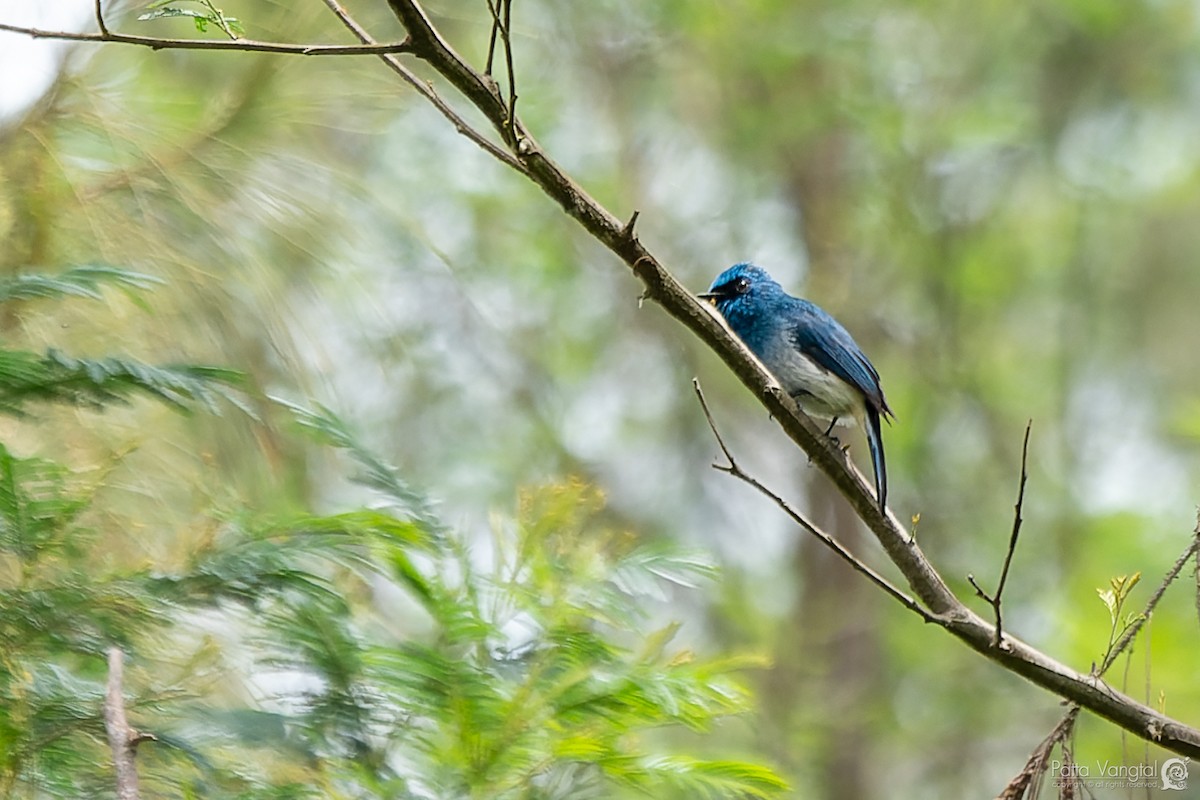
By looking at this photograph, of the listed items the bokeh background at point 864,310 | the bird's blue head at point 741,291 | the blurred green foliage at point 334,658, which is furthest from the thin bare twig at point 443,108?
the bokeh background at point 864,310

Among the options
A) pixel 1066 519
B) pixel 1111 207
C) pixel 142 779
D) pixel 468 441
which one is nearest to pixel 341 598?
pixel 142 779

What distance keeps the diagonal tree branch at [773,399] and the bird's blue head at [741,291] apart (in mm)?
1879

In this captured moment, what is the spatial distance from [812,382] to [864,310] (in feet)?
10.9

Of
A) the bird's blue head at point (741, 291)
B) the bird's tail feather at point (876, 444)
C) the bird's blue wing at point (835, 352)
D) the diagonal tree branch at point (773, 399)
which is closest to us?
the diagonal tree branch at point (773, 399)

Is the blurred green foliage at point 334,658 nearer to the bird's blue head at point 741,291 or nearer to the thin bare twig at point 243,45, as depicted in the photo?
the thin bare twig at point 243,45

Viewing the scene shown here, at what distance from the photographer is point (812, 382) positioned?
4.21 metres

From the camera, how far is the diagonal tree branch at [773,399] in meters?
2.08

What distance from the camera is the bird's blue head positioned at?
4449mm

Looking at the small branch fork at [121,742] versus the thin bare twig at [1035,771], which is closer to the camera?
the small branch fork at [121,742]

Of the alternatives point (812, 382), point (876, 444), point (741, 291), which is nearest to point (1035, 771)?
point (876, 444)

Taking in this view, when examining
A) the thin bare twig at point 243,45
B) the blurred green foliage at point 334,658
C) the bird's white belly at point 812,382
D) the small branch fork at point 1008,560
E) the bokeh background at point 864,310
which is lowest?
the blurred green foliage at point 334,658

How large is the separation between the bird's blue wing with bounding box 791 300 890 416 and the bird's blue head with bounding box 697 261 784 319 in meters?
0.16

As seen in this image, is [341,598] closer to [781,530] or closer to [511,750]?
[511,750]

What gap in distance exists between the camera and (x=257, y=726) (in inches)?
84.9
